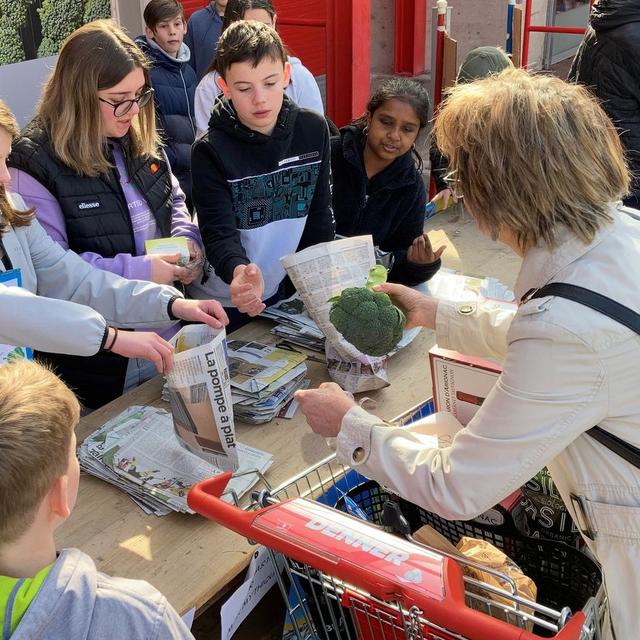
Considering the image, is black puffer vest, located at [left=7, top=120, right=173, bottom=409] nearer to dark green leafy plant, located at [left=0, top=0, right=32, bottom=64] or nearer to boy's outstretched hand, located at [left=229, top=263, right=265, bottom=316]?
boy's outstretched hand, located at [left=229, top=263, right=265, bottom=316]

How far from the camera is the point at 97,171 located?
2277 millimetres

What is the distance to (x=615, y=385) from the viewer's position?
4.04ft

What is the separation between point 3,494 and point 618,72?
3243 millimetres

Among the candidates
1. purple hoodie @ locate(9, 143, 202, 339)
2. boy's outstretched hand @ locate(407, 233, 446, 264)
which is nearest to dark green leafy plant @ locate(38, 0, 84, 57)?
purple hoodie @ locate(9, 143, 202, 339)

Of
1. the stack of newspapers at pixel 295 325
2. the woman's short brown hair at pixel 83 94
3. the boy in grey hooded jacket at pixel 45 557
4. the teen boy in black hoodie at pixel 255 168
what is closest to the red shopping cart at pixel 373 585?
the boy in grey hooded jacket at pixel 45 557

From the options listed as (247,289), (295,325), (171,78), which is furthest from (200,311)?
(171,78)

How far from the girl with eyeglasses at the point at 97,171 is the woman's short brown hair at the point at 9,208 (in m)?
0.19

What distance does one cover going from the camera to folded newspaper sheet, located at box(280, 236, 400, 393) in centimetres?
210

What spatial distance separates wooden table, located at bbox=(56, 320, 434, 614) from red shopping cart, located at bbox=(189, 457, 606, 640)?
184 mm

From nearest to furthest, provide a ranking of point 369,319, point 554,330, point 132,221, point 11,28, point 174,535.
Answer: point 554,330, point 174,535, point 369,319, point 132,221, point 11,28

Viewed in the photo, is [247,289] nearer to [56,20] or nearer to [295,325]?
[295,325]

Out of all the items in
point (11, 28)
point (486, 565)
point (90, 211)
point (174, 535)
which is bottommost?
point (174, 535)

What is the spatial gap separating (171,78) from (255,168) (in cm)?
227

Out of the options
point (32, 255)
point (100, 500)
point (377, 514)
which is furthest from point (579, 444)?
point (32, 255)
